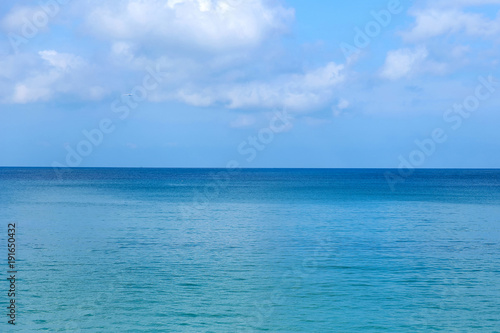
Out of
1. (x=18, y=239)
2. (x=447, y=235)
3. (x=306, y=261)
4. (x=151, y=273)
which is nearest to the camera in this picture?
(x=151, y=273)

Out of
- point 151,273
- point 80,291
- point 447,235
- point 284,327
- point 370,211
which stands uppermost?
point 370,211

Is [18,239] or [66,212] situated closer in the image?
[18,239]

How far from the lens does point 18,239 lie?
113 feet

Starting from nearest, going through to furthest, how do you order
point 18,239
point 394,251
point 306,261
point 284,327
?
point 284,327 < point 306,261 < point 394,251 < point 18,239

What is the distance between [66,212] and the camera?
53.3 m

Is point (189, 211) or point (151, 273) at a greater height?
point (189, 211)

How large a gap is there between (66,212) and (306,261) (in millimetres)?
33222

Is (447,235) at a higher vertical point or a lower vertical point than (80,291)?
higher

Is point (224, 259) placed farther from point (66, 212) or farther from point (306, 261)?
point (66, 212)

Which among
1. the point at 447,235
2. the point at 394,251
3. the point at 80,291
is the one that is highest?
the point at 447,235

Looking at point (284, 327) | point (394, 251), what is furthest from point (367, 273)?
point (284, 327)

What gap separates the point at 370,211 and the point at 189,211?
1905 cm

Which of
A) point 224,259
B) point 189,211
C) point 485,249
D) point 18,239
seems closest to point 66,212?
point 189,211

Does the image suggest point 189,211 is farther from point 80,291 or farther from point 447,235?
point 80,291
